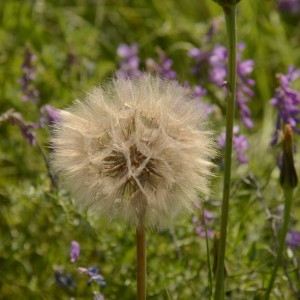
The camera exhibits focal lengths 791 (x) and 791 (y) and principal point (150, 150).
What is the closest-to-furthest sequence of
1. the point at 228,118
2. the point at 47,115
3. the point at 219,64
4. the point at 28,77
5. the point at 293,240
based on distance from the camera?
1. the point at 228,118
2. the point at 293,240
3. the point at 47,115
4. the point at 28,77
5. the point at 219,64

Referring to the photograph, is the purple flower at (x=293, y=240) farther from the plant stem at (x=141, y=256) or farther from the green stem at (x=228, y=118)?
the plant stem at (x=141, y=256)

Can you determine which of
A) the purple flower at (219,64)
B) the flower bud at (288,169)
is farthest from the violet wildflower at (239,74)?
the flower bud at (288,169)

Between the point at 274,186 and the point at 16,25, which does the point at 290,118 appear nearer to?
the point at 274,186

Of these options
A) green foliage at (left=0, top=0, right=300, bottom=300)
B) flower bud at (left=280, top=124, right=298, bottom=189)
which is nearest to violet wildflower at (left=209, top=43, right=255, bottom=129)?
green foliage at (left=0, top=0, right=300, bottom=300)

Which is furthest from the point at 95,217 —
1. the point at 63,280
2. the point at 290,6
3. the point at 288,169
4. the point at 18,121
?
the point at 290,6

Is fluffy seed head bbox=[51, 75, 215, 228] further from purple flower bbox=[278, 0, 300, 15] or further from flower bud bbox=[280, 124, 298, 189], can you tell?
purple flower bbox=[278, 0, 300, 15]

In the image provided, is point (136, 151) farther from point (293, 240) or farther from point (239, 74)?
point (239, 74)

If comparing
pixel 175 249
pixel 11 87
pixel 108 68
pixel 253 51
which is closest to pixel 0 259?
pixel 175 249
